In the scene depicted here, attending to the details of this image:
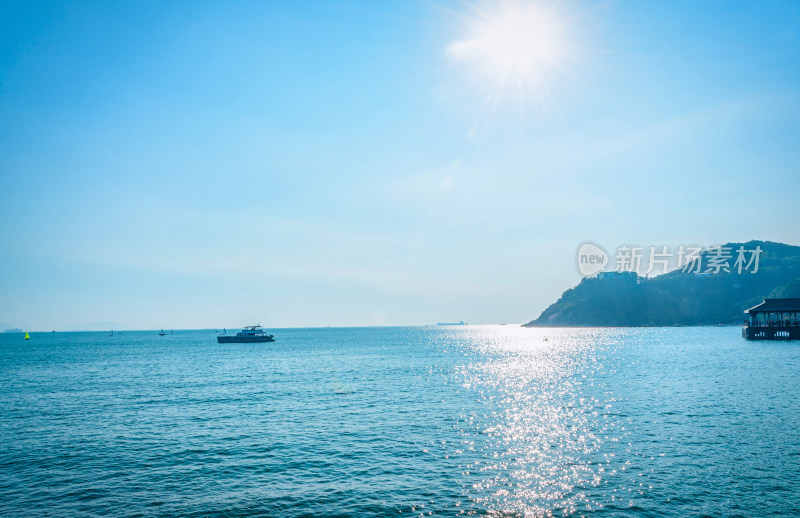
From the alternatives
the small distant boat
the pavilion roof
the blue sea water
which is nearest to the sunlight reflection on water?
the blue sea water

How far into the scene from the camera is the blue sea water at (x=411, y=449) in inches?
866

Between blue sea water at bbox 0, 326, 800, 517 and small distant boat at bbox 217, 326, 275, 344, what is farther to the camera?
small distant boat at bbox 217, 326, 275, 344

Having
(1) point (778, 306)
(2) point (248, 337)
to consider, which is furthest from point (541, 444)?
(2) point (248, 337)

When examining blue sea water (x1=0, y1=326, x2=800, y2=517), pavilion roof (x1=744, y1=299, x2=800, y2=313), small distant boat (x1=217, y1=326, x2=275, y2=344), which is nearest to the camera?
blue sea water (x1=0, y1=326, x2=800, y2=517)

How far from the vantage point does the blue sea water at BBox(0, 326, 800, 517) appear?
72.2ft

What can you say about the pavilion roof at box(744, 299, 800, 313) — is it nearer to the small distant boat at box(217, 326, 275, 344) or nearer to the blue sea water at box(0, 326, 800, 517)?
the blue sea water at box(0, 326, 800, 517)

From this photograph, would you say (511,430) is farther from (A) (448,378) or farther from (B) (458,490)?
(A) (448,378)

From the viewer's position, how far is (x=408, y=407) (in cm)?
4634

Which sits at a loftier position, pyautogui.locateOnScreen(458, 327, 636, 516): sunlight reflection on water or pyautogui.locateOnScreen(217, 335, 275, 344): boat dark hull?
pyautogui.locateOnScreen(458, 327, 636, 516): sunlight reflection on water

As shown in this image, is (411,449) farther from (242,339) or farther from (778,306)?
(242,339)

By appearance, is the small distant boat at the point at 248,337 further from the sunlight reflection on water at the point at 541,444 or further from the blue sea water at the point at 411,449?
the sunlight reflection on water at the point at 541,444

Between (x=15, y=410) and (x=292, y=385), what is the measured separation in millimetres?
31102

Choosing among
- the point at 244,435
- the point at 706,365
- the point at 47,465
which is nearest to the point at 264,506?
the point at 244,435

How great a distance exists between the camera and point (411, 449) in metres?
30.8
